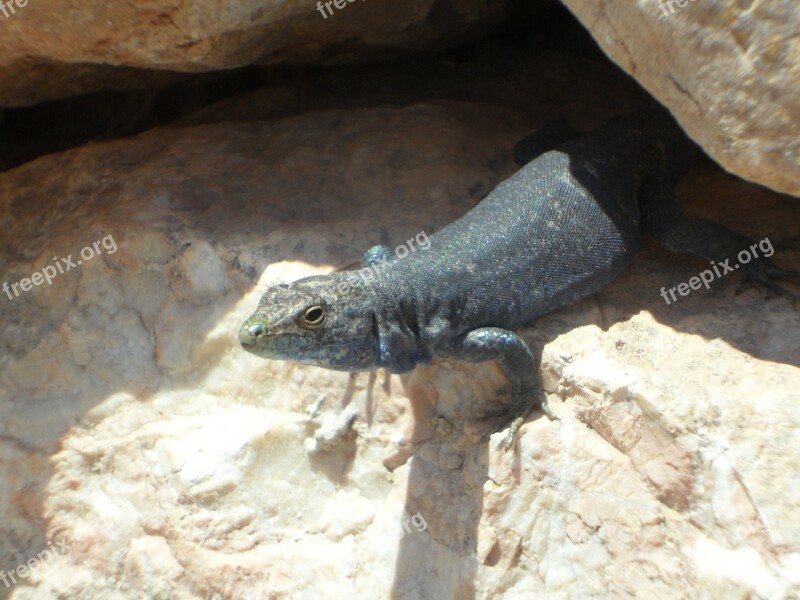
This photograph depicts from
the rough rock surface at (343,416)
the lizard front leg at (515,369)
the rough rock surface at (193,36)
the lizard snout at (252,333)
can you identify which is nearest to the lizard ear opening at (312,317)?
the lizard snout at (252,333)

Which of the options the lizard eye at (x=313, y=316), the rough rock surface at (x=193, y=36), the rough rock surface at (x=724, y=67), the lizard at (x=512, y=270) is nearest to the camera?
the rough rock surface at (x=724, y=67)

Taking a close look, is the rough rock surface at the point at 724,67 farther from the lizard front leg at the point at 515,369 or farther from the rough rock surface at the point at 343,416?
the lizard front leg at the point at 515,369

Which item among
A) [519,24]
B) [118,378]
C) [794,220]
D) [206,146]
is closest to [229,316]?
[118,378]

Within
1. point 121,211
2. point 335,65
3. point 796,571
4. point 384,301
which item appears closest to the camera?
point 796,571

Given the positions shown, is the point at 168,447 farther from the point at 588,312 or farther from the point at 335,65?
the point at 335,65

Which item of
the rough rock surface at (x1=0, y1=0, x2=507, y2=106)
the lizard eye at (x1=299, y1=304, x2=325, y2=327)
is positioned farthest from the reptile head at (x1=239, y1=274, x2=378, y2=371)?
the rough rock surface at (x1=0, y1=0, x2=507, y2=106)

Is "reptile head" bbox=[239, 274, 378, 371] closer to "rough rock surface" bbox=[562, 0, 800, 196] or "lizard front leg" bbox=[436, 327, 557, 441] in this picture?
"lizard front leg" bbox=[436, 327, 557, 441]
